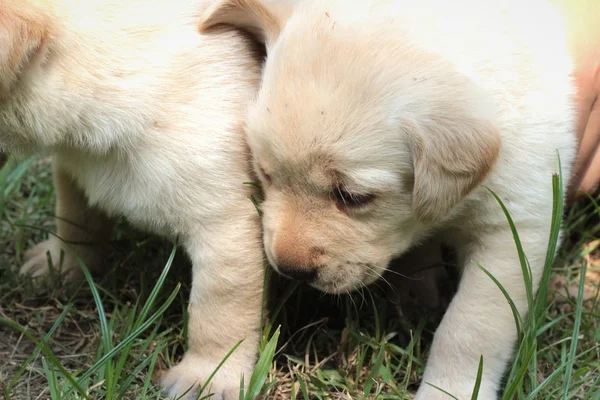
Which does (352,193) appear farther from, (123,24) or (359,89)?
(123,24)

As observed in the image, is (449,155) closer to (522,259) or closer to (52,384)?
(522,259)

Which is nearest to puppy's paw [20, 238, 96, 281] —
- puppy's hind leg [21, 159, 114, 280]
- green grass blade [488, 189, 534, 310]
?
puppy's hind leg [21, 159, 114, 280]

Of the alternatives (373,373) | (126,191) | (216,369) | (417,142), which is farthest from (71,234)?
(417,142)

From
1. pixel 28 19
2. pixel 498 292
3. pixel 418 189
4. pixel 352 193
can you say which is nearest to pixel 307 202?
pixel 352 193

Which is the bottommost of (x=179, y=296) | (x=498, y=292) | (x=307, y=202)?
(x=179, y=296)

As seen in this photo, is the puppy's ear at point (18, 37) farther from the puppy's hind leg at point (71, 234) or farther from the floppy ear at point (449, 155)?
the floppy ear at point (449, 155)

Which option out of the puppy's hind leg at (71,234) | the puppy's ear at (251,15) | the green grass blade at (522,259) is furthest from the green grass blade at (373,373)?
the puppy's hind leg at (71,234)

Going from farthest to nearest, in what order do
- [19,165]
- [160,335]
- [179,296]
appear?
[19,165] < [179,296] < [160,335]
